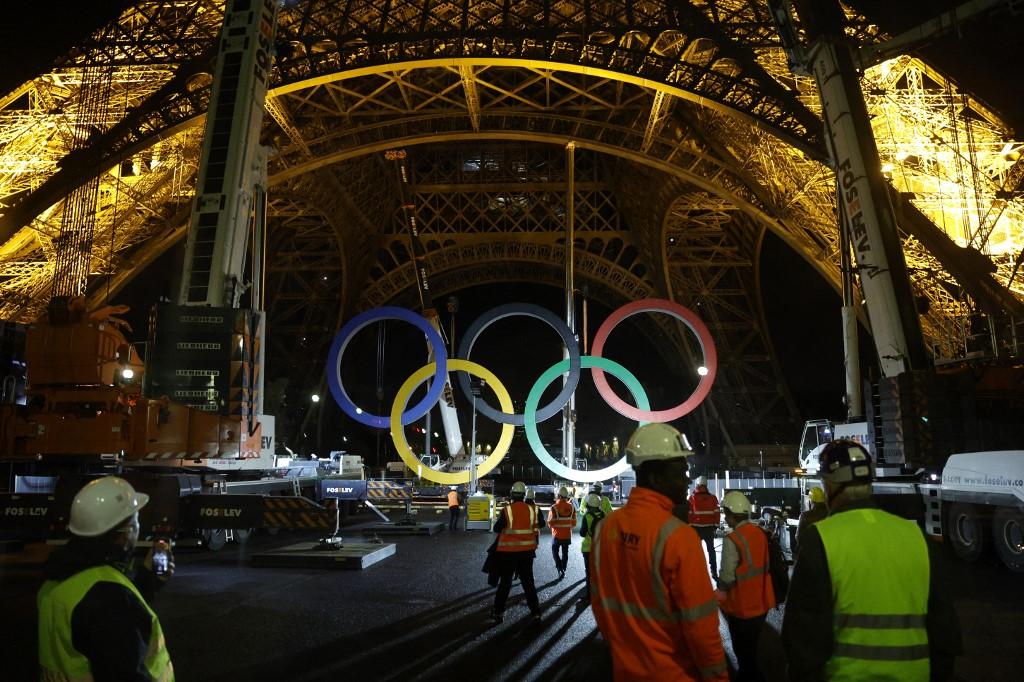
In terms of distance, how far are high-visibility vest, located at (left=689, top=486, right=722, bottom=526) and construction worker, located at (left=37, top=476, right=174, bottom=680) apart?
36.2 ft

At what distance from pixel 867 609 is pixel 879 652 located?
0.17 metres

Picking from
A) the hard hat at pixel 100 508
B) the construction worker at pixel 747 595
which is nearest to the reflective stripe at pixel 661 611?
the hard hat at pixel 100 508

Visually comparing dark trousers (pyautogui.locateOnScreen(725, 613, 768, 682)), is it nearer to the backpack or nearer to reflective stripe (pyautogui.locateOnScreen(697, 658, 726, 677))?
the backpack

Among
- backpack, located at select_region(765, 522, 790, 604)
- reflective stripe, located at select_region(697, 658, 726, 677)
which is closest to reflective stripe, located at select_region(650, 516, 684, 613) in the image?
reflective stripe, located at select_region(697, 658, 726, 677)

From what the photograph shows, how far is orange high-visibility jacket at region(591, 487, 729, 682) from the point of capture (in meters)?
2.79

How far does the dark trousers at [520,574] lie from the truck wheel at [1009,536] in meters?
8.47

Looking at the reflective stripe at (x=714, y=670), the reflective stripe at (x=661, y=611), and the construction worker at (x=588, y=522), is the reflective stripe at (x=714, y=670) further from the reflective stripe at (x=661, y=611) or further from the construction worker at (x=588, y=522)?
the construction worker at (x=588, y=522)

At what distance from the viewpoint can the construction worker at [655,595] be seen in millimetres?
2797

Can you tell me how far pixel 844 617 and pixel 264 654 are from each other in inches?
242

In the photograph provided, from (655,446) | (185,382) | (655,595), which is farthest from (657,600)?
(185,382)

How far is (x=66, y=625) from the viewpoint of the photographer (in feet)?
9.39

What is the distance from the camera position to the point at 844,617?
9.37ft

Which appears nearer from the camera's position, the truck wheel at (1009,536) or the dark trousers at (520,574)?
the dark trousers at (520,574)

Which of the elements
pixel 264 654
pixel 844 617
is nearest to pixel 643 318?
pixel 264 654
